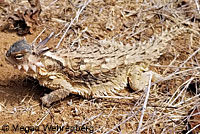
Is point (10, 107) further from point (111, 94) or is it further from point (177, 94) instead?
point (177, 94)

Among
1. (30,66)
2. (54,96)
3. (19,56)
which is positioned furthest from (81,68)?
(19,56)

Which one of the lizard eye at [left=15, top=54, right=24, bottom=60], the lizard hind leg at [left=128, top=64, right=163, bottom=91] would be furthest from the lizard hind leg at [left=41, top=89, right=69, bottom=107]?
the lizard hind leg at [left=128, top=64, right=163, bottom=91]

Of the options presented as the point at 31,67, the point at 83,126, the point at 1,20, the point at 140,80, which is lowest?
the point at 83,126

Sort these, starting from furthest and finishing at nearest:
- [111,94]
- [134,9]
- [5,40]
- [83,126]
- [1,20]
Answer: [134,9] → [1,20] → [5,40] → [111,94] → [83,126]

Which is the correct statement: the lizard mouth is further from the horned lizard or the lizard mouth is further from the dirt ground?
the dirt ground

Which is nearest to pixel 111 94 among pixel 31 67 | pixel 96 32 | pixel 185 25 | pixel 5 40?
pixel 31 67

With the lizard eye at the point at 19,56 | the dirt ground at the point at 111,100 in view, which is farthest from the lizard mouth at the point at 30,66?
the dirt ground at the point at 111,100

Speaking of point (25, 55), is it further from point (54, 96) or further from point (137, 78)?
point (137, 78)

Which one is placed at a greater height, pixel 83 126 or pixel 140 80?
pixel 140 80
